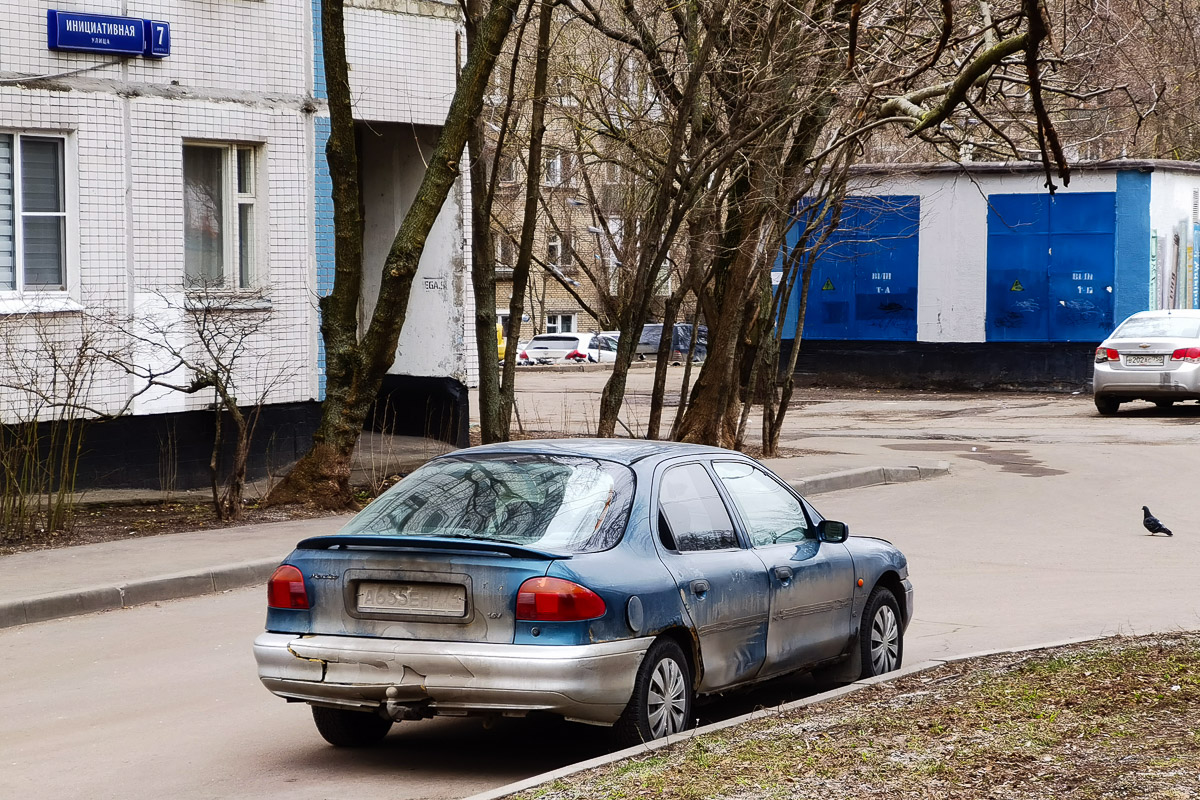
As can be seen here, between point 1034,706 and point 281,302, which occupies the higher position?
point 281,302

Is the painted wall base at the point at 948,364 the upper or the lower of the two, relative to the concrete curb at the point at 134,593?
upper

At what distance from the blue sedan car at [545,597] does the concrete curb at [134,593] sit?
412 centimetres

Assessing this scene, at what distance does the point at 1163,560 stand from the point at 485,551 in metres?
7.90

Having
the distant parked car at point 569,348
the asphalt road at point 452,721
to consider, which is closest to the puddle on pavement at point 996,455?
the asphalt road at point 452,721

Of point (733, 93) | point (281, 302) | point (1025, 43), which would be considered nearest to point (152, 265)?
point (281, 302)

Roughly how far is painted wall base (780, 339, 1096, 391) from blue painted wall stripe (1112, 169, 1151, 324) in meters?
1.26

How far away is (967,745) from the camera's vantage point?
5.74 metres

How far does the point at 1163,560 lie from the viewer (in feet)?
39.8

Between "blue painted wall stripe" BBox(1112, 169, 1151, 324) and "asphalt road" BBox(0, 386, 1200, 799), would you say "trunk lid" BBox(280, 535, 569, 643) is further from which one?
"blue painted wall stripe" BBox(1112, 169, 1151, 324)

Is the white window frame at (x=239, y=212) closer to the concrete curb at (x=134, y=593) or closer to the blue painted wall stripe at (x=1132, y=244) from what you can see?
the concrete curb at (x=134, y=593)

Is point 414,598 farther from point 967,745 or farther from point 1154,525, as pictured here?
point 1154,525

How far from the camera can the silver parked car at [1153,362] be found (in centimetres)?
2459

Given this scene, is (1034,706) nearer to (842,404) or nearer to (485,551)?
(485,551)

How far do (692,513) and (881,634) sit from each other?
1662mm
